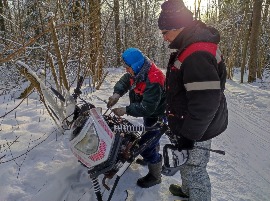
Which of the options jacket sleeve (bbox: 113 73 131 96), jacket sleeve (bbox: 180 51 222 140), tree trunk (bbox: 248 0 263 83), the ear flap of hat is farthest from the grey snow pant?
tree trunk (bbox: 248 0 263 83)

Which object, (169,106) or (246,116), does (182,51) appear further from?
(246,116)

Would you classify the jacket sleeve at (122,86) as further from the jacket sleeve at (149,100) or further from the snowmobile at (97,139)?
the snowmobile at (97,139)

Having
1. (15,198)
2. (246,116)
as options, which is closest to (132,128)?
(15,198)

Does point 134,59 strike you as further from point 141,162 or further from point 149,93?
point 141,162

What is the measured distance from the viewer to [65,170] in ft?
12.1

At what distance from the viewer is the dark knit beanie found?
8.66 feet

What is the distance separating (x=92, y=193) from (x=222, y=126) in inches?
66.8

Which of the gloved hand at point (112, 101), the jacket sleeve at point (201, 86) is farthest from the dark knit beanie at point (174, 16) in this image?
the gloved hand at point (112, 101)

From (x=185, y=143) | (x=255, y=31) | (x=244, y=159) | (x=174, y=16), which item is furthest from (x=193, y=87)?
(x=255, y=31)

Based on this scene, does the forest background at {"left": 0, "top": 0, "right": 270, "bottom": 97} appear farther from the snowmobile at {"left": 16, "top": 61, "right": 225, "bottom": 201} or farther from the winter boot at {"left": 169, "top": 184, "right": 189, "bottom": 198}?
the winter boot at {"left": 169, "top": 184, "right": 189, "bottom": 198}

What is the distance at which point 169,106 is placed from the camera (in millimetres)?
2822

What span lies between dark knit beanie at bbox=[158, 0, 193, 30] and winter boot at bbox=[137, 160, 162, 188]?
5.83 feet

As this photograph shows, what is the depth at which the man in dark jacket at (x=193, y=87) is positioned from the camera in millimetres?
2357

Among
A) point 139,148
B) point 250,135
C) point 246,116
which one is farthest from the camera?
point 246,116
